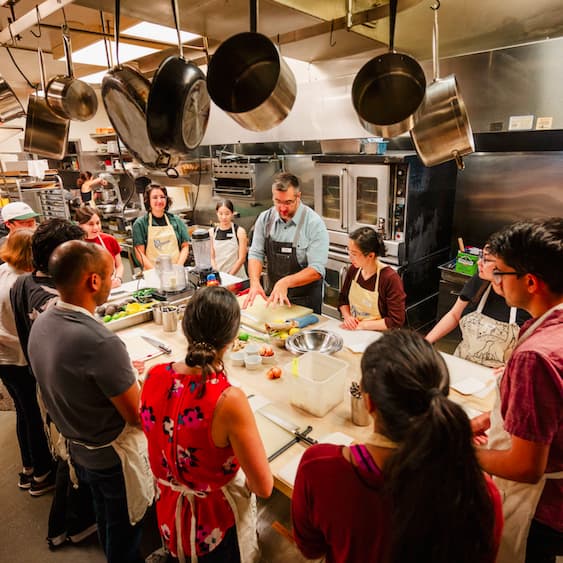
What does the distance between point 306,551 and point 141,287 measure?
2.56 metres

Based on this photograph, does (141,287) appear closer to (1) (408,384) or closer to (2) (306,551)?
(2) (306,551)

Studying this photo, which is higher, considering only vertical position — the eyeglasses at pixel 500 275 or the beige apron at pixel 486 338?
the eyeglasses at pixel 500 275

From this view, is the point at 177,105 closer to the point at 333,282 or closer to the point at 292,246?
→ the point at 292,246

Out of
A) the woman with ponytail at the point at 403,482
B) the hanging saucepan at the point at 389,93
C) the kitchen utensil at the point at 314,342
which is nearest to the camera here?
the woman with ponytail at the point at 403,482

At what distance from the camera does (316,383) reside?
64.7 inches

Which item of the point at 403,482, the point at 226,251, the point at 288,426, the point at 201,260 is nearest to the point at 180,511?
the point at 288,426

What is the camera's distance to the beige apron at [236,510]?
1.39 m

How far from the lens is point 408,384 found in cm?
87

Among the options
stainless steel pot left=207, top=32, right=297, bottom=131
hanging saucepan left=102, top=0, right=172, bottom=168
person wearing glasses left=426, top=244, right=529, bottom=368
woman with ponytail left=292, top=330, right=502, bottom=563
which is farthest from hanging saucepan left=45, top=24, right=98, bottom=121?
person wearing glasses left=426, top=244, right=529, bottom=368

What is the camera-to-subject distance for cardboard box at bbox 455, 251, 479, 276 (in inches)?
137

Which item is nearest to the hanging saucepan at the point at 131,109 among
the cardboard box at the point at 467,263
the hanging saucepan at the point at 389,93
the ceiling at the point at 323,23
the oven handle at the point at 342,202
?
the ceiling at the point at 323,23

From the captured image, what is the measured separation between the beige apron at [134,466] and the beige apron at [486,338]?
6.35 feet

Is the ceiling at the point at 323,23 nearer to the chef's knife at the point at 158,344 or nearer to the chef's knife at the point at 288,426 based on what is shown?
the chef's knife at the point at 158,344

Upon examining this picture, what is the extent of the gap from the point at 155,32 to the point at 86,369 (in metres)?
Result: 2.10
